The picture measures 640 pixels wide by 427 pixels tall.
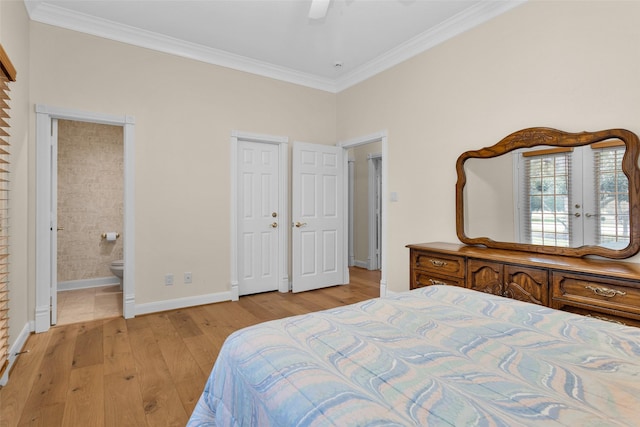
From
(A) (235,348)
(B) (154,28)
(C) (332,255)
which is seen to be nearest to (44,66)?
(B) (154,28)

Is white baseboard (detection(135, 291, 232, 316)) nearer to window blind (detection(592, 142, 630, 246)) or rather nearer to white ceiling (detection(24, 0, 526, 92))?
white ceiling (detection(24, 0, 526, 92))

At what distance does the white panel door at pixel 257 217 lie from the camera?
407 centimetres

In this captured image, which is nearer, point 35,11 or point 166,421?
point 166,421

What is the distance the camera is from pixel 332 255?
182 inches

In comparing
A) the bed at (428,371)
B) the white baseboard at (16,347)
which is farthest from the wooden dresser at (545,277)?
the white baseboard at (16,347)

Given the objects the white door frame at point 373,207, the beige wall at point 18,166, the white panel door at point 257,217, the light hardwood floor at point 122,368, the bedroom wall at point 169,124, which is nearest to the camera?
the light hardwood floor at point 122,368

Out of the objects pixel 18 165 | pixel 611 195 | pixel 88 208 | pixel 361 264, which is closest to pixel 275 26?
pixel 18 165

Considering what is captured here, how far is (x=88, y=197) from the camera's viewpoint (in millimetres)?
4676

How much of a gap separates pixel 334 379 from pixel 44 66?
3.68 metres

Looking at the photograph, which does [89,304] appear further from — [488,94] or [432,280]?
[488,94]

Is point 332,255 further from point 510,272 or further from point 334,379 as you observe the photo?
point 334,379

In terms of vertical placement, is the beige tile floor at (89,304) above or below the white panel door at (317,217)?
below

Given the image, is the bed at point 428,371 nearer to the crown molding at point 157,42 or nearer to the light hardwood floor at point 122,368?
the light hardwood floor at point 122,368

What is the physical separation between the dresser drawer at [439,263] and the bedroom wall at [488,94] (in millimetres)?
416
